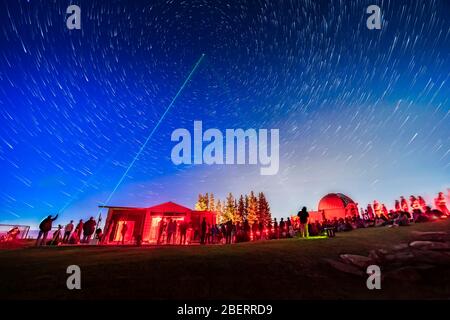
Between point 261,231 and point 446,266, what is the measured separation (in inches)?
513

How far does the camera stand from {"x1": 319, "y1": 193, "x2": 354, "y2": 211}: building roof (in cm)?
3825

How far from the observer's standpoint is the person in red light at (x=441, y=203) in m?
19.7

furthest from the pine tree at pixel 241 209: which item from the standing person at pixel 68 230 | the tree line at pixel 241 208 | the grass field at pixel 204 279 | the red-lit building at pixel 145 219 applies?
the grass field at pixel 204 279

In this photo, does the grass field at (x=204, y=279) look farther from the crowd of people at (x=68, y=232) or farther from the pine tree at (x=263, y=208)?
the pine tree at (x=263, y=208)

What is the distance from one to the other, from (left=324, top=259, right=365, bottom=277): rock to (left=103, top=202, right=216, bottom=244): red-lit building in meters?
20.2

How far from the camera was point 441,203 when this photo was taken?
19.9 metres

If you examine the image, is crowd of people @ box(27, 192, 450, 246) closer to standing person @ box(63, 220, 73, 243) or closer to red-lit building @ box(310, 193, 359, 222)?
standing person @ box(63, 220, 73, 243)

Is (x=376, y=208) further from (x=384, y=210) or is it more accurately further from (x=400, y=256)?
(x=400, y=256)

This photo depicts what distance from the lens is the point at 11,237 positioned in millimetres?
19891

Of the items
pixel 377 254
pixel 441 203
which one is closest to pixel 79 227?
pixel 377 254

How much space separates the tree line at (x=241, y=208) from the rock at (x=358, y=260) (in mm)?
60917

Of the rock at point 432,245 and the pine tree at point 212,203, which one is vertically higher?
the pine tree at point 212,203

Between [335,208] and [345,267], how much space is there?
32.5 metres
